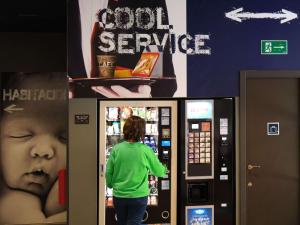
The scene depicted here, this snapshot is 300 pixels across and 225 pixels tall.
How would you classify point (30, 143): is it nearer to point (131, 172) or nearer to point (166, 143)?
point (166, 143)

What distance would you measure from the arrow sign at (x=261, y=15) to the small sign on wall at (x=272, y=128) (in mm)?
1178

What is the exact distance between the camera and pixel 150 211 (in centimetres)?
438

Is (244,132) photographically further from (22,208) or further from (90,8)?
(22,208)

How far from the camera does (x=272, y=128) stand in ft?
15.3

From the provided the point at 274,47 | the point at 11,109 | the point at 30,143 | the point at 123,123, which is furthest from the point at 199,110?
the point at 11,109

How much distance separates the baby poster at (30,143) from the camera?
5.73m

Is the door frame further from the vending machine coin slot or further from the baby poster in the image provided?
the baby poster

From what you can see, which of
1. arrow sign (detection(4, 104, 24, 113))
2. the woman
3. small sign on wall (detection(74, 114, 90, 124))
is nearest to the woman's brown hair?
the woman

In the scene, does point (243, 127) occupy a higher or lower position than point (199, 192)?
higher

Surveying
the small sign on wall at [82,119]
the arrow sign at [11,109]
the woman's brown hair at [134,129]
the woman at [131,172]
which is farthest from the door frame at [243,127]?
the arrow sign at [11,109]

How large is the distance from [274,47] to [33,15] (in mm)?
2982

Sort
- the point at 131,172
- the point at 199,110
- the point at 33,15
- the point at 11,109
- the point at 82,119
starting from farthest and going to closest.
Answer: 1. the point at 11,109
2. the point at 33,15
3. the point at 199,110
4. the point at 82,119
5. the point at 131,172

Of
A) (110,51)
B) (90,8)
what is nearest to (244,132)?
(110,51)

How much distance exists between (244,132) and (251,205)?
2.85 feet
